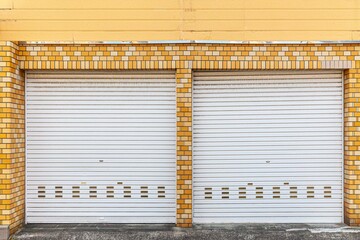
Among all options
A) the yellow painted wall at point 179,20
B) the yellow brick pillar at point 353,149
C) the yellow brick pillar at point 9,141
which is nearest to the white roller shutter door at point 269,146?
the yellow brick pillar at point 353,149

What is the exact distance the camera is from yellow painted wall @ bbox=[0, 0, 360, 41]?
18.7 feet

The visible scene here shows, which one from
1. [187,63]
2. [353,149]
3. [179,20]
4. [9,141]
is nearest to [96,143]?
[9,141]

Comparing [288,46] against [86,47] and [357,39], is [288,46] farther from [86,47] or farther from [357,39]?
[86,47]

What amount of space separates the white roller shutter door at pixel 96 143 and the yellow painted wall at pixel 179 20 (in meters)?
0.70

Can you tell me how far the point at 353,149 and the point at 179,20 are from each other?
3.62m

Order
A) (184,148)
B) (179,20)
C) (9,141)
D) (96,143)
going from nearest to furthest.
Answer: (9,141) → (184,148) → (179,20) → (96,143)

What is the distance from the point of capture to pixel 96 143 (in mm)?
5906

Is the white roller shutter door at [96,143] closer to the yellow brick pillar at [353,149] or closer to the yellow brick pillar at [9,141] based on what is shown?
the yellow brick pillar at [9,141]

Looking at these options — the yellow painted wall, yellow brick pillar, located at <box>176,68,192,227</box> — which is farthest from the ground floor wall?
the yellow painted wall

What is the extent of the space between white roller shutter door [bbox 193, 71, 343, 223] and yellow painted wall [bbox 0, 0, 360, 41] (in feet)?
2.31

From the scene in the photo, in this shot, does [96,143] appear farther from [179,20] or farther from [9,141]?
[179,20]

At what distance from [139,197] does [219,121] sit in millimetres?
1908

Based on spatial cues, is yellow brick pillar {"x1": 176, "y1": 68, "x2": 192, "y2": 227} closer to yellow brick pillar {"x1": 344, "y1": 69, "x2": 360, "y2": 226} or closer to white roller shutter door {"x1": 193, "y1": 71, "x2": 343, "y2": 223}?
white roller shutter door {"x1": 193, "y1": 71, "x2": 343, "y2": 223}

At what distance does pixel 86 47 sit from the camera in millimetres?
5676
